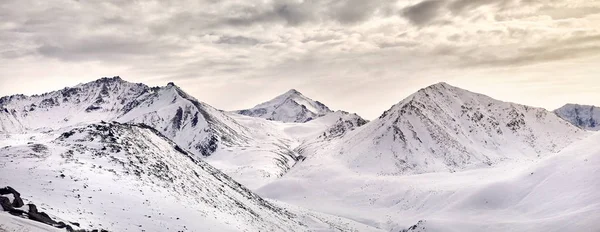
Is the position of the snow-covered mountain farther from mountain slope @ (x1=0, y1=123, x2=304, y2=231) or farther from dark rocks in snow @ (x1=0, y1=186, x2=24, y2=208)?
dark rocks in snow @ (x1=0, y1=186, x2=24, y2=208)

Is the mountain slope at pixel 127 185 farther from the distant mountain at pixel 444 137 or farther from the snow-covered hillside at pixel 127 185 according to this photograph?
the distant mountain at pixel 444 137

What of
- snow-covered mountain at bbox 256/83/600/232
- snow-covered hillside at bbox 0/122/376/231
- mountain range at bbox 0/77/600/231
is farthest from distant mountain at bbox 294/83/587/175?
snow-covered hillside at bbox 0/122/376/231

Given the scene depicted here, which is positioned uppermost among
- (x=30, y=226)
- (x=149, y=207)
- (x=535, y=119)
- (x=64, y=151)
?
(x=535, y=119)

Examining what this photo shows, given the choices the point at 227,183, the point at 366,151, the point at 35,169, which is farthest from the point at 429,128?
the point at 35,169

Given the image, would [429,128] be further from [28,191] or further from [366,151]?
[28,191]

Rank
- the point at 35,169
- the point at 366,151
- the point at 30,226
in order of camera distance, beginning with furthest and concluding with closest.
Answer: the point at 366,151, the point at 35,169, the point at 30,226

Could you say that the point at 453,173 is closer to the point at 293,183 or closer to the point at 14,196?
the point at 293,183

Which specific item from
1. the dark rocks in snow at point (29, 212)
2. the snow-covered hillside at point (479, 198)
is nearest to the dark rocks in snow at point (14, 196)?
the dark rocks in snow at point (29, 212)

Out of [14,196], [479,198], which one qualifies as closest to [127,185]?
[14,196]
